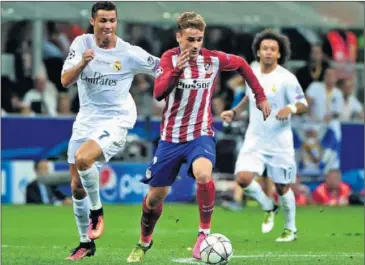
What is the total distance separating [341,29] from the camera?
75.9 feet

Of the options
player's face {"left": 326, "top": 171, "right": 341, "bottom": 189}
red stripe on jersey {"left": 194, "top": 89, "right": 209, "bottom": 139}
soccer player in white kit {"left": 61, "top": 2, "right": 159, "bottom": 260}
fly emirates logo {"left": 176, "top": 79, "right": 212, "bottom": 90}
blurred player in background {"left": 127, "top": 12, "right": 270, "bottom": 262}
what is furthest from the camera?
player's face {"left": 326, "top": 171, "right": 341, "bottom": 189}

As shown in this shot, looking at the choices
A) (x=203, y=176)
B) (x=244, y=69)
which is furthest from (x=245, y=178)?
(x=203, y=176)

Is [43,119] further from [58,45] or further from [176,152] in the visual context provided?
[176,152]

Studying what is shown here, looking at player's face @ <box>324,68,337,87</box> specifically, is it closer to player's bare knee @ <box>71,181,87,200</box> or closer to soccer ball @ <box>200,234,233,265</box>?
player's bare knee @ <box>71,181,87,200</box>

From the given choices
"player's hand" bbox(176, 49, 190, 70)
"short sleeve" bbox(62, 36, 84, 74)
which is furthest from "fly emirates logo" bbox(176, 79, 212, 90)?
"short sleeve" bbox(62, 36, 84, 74)

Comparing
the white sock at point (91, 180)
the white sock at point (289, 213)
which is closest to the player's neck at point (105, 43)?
the white sock at point (91, 180)

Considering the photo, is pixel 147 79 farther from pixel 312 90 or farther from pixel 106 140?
pixel 106 140

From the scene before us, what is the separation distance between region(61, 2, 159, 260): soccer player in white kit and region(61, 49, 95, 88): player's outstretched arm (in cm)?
17

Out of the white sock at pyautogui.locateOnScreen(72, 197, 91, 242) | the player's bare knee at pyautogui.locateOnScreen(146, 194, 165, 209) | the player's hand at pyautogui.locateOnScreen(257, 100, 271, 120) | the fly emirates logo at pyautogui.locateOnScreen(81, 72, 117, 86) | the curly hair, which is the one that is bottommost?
the white sock at pyautogui.locateOnScreen(72, 197, 91, 242)

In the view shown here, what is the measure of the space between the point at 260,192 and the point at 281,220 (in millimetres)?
3109

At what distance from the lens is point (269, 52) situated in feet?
47.6

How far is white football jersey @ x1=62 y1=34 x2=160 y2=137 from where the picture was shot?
459 inches

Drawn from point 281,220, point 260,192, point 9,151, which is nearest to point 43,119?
point 9,151

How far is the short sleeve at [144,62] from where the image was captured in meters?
11.8
